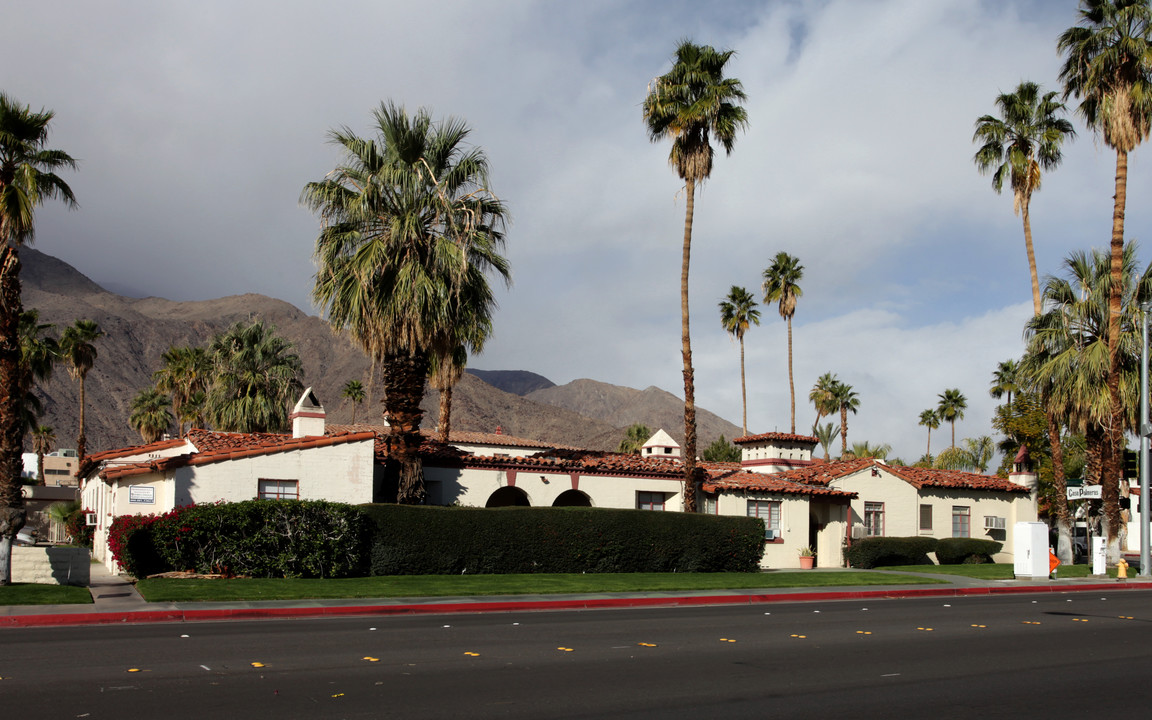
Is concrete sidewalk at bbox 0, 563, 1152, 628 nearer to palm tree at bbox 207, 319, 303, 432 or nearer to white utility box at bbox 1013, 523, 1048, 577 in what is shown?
white utility box at bbox 1013, 523, 1048, 577

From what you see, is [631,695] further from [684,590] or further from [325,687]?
[684,590]

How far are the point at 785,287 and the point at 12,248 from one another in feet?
167

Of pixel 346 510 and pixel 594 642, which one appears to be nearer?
pixel 594 642

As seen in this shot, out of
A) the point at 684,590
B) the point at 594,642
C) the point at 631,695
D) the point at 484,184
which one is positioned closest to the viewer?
the point at 631,695

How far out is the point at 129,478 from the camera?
25.7 meters

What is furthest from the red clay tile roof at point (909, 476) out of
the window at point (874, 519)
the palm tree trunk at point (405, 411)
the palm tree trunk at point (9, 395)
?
the palm tree trunk at point (9, 395)

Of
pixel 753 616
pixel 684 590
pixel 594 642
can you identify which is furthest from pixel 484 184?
pixel 594 642

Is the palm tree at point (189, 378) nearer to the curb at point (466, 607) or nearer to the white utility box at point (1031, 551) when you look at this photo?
the curb at point (466, 607)

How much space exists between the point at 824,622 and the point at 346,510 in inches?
464

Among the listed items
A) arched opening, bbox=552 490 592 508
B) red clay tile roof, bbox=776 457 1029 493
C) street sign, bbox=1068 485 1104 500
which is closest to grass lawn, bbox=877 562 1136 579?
street sign, bbox=1068 485 1104 500

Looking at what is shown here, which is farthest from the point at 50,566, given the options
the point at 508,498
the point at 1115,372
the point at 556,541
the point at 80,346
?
the point at 80,346

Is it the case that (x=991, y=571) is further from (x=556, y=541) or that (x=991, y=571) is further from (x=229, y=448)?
(x=229, y=448)

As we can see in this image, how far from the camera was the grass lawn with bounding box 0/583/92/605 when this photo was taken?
1658 cm

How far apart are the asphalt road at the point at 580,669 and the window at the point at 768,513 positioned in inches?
659
